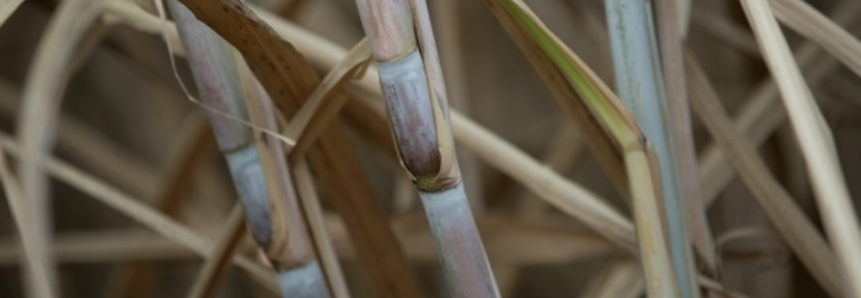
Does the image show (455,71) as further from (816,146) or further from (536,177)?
(816,146)

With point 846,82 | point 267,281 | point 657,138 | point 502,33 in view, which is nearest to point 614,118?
point 657,138

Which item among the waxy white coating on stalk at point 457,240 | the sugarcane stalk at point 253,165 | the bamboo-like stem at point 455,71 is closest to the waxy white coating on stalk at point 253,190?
the sugarcane stalk at point 253,165

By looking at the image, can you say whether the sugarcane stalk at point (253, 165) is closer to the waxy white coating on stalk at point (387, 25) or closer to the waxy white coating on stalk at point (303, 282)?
the waxy white coating on stalk at point (303, 282)

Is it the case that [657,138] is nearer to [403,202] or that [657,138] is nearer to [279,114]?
[279,114]

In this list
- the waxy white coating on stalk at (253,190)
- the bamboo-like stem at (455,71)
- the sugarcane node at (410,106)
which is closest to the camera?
the sugarcane node at (410,106)

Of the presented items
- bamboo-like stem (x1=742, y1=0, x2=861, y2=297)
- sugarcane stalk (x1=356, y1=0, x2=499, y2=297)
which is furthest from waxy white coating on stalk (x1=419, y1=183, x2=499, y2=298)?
bamboo-like stem (x1=742, y1=0, x2=861, y2=297)

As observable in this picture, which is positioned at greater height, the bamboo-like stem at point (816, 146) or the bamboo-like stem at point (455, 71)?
the bamboo-like stem at point (816, 146)

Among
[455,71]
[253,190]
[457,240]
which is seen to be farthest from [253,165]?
[455,71]

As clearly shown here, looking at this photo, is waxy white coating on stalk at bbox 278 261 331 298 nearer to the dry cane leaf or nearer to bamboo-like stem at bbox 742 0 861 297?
the dry cane leaf
